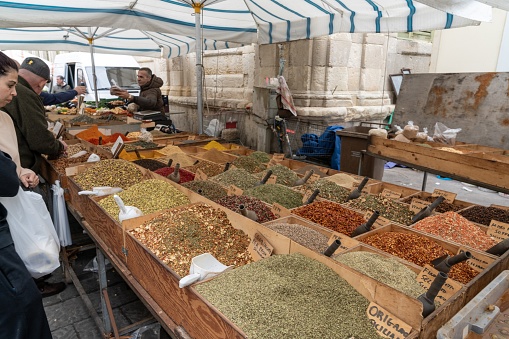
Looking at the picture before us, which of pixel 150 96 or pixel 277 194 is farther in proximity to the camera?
pixel 150 96

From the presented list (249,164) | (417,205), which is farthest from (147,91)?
(417,205)

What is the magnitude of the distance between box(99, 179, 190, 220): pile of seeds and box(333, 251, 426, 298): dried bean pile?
3.84 ft

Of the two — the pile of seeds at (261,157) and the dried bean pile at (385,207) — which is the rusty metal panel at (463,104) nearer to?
the pile of seeds at (261,157)

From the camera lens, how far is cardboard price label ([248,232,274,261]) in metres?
1.65

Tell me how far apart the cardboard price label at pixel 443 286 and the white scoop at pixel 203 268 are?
0.82 metres

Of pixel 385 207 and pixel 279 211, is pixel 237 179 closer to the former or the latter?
pixel 279 211

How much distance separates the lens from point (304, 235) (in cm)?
185

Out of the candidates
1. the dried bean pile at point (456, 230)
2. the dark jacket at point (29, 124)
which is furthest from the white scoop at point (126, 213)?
the dried bean pile at point (456, 230)

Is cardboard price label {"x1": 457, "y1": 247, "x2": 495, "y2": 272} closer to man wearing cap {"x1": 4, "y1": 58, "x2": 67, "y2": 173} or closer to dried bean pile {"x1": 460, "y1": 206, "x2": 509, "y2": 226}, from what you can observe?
dried bean pile {"x1": 460, "y1": 206, "x2": 509, "y2": 226}

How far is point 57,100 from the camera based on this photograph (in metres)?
5.78

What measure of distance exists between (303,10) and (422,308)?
4.25 m

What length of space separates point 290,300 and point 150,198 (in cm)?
136

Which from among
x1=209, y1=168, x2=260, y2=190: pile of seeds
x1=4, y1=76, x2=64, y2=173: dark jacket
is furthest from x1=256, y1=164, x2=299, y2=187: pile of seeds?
x1=4, y1=76, x2=64, y2=173: dark jacket

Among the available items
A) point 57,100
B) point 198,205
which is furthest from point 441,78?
point 57,100
